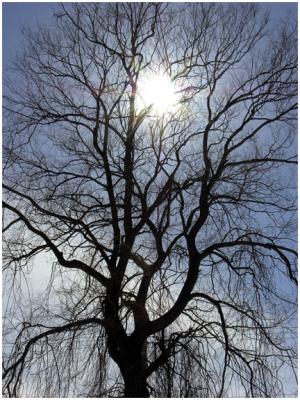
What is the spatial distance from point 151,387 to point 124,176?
2.85 meters

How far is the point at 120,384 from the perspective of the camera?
798 centimetres

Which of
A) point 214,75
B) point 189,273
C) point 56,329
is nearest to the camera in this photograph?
point 56,329

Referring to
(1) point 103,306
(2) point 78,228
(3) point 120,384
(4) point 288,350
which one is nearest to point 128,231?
(2) point 78,228

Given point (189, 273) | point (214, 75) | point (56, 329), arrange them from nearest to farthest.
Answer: point (56, 329)
point (189, 273)
point (214, 75)

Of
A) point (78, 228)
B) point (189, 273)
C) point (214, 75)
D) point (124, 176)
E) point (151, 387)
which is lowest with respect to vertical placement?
point (151, 387)

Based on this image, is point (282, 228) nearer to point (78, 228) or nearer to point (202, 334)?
point (202, 334)

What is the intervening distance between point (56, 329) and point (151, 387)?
53.6 inches

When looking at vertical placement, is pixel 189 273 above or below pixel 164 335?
above

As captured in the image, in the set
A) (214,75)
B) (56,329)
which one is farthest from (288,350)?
(214,75)

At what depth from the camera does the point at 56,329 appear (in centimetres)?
781

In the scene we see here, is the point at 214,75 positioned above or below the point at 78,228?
above

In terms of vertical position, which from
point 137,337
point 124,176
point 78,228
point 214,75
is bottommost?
point 137,337

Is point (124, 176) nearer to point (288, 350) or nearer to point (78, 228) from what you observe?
point (78, 228)

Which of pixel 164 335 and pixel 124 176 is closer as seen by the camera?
pixel 164 335
